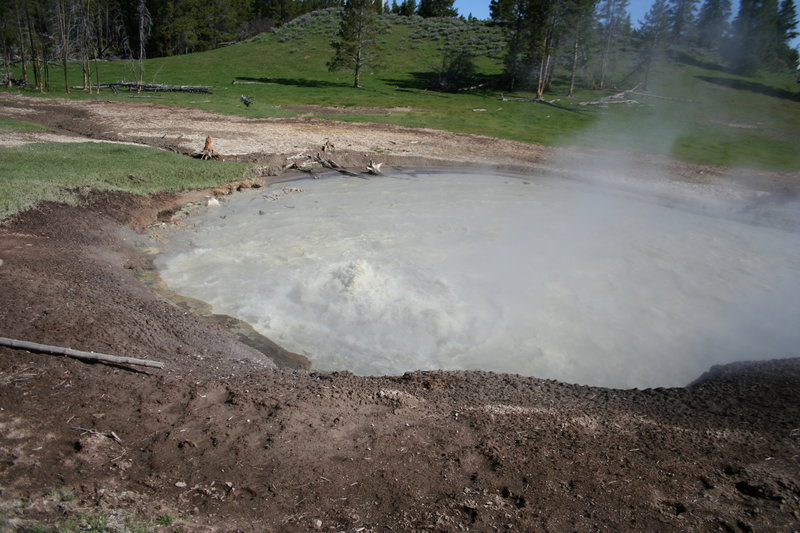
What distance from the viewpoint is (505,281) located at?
9055mm

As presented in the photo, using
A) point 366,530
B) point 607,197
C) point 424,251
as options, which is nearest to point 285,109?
point 607,197

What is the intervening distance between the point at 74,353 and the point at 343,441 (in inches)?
103

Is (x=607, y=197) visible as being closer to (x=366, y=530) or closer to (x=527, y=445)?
(x=527, y=445)

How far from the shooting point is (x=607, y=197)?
1502 cm

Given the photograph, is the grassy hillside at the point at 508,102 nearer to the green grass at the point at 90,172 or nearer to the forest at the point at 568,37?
the forest at the point at 568,37

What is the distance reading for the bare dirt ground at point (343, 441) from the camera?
142 inches

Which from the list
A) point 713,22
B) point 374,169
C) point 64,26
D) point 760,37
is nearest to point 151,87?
point 64,26

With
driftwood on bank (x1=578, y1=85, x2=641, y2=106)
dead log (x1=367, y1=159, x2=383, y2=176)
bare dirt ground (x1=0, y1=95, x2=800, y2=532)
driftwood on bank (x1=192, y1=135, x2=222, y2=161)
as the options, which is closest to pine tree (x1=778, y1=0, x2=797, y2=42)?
driftwood on bank (x1=578, y1=85, x2=641, y2=106)

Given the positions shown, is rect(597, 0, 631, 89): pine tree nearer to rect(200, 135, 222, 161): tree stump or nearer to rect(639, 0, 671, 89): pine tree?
rect(639, 0, 671, 89): pine tree

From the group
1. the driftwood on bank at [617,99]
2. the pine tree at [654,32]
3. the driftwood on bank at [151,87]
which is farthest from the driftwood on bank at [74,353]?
the driftwood on bank at [617,99]

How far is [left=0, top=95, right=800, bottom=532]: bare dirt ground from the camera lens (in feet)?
11.8

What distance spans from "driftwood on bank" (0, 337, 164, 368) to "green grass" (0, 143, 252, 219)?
5.03m

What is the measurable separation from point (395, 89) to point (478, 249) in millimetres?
27466

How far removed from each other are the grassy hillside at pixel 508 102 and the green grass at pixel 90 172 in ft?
32.9
